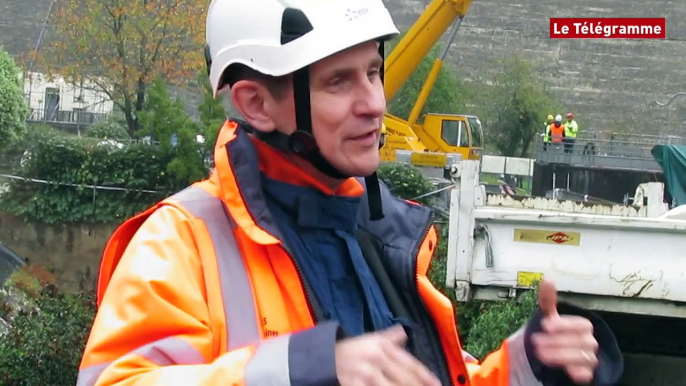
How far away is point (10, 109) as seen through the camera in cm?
1781

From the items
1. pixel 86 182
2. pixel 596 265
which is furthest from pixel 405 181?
pixel 596 265

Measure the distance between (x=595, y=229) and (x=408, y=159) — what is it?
55.5ft

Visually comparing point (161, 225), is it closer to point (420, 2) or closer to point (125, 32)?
point (125, 32)

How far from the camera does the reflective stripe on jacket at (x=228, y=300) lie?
1.52 metres

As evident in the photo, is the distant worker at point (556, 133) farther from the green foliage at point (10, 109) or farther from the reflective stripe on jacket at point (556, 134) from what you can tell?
the green foliage at point (10, 109)

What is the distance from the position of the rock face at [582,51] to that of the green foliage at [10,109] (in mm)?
33137

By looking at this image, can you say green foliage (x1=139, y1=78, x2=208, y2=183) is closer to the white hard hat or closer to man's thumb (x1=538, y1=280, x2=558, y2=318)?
the white hard hat

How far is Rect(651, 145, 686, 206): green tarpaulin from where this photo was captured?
9.90 meters

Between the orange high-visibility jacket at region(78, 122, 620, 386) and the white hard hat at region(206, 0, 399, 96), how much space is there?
0.17m

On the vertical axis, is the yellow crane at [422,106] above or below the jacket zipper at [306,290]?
above

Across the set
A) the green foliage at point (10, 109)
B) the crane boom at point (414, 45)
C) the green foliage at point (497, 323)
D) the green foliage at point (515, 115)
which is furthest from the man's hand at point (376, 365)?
the green foliage at point (515, 115)

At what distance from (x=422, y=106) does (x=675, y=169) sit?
13749mm

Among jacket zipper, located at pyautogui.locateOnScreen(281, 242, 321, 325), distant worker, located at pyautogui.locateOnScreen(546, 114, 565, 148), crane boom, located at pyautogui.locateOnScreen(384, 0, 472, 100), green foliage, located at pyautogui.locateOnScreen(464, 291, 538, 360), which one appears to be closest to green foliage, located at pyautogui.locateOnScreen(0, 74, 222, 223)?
crane boom, located at pyautogui.locateOnScreen(384, 0, 472, 100)

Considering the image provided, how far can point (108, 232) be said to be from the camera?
1616cm
